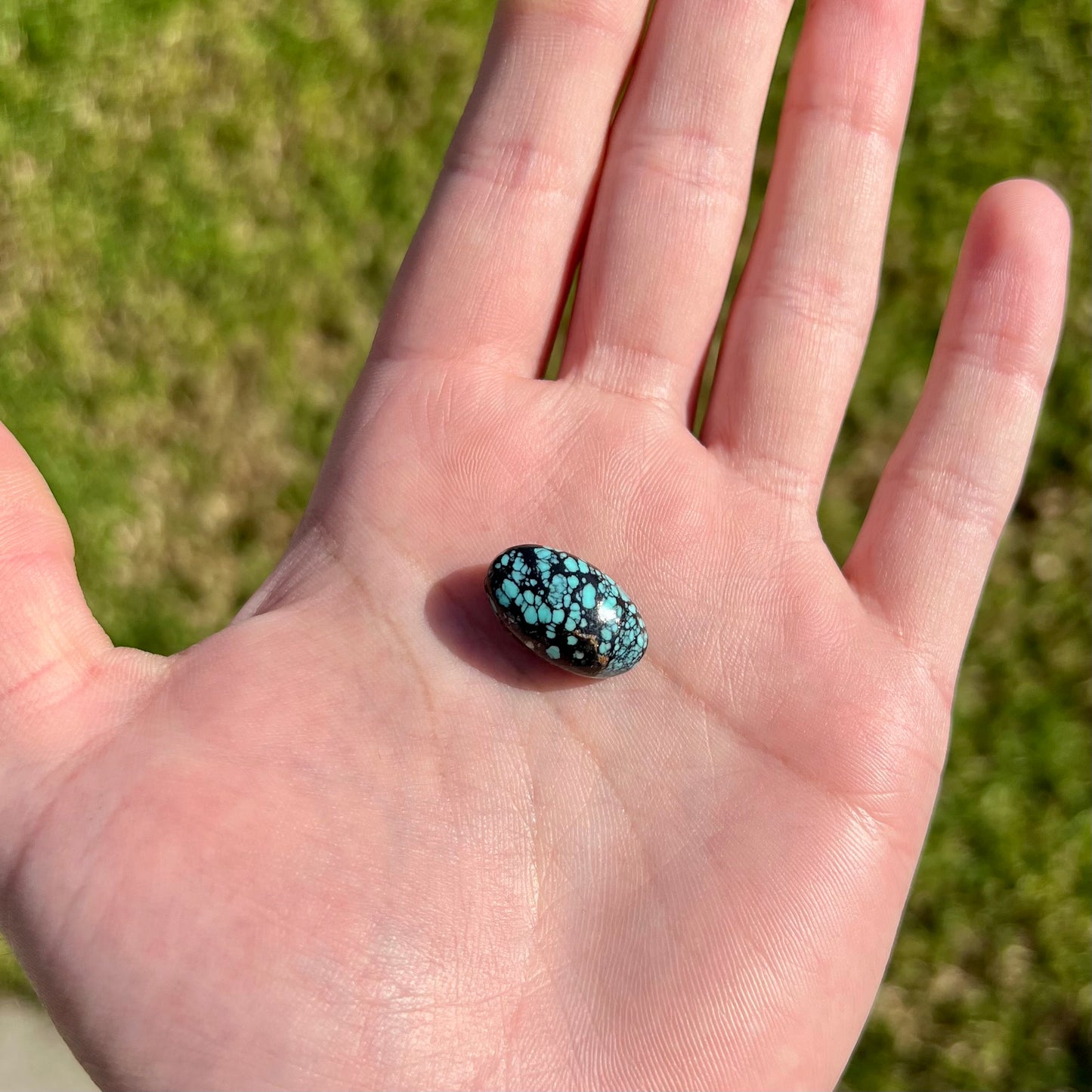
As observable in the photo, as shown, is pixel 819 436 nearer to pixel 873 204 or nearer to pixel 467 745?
pixel 873 204

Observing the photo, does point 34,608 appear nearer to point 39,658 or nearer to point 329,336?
point 39,658

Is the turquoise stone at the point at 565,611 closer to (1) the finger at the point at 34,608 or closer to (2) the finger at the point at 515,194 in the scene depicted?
(2) the finger at the point at 515,194

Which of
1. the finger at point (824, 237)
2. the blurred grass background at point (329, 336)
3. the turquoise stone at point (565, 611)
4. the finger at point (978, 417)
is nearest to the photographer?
the turquoise stone at point (565, 611)

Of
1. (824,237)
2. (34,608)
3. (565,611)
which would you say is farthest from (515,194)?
(34,608)

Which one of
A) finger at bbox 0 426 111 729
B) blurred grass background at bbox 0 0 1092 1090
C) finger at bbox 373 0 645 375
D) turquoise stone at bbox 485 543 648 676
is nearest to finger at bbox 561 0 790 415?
finger at bbox 373 0 645 375

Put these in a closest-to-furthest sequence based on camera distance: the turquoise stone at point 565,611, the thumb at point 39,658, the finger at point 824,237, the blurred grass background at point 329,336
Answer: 1. the thumb at point 39,658
2. the turquoise stone at point 565,611
3. the finger at point 824,237
4. the blurred grass background at point 329,336

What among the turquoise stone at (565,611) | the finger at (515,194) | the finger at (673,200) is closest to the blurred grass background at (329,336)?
the finger at (515,194)

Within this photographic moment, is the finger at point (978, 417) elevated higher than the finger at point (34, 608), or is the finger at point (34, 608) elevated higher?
the finger at point (978, 417)

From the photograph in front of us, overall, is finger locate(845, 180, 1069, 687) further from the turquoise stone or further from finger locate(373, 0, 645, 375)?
finger locate(373, 0, 645, 375)
